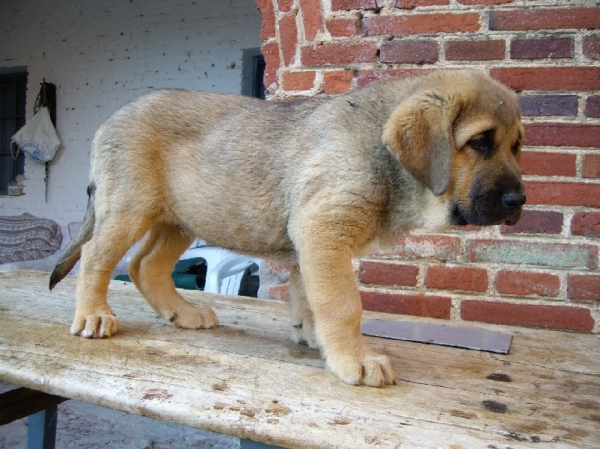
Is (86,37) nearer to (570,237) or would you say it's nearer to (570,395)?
(570,237)

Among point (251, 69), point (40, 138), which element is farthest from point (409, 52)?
point (40, 138)

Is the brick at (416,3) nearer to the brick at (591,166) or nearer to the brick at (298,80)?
the brick at (298,80)

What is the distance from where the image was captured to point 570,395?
81.7 inches

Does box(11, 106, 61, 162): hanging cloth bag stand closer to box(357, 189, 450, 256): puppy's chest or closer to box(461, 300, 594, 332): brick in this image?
box(461, 300, 594, 332): brick

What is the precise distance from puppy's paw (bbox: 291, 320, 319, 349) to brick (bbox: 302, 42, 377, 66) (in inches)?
68.8

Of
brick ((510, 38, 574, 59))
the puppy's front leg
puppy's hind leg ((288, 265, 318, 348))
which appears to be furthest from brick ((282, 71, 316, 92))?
the puppy's front leg

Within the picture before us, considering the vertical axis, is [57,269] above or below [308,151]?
below

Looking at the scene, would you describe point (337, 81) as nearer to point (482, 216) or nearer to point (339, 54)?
point (339, 54)

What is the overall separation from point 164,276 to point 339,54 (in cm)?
170

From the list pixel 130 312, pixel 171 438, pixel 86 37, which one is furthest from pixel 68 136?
pixel 130 312

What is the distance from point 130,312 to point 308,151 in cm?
137

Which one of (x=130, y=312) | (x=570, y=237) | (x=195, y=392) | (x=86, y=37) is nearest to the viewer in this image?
(x=195, y=392)

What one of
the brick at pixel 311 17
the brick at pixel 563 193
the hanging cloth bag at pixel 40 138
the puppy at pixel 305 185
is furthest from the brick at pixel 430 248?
the hanging cloth bag at pixel 40 138

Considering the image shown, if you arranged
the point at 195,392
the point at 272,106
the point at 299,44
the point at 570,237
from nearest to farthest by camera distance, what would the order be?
the point at 195,392
the point at 272,106
the point at 570,237
the point at 299,44
